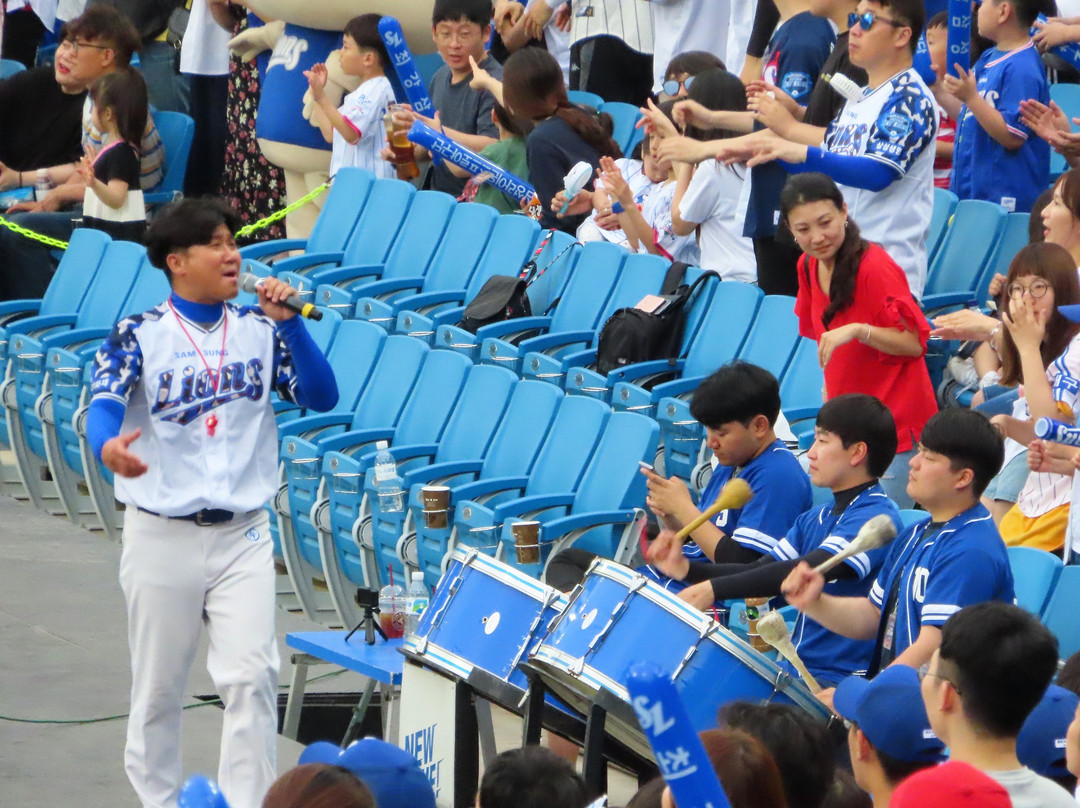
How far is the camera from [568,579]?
6020 millimetres

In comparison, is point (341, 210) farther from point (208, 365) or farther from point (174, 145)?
point (208, 365)

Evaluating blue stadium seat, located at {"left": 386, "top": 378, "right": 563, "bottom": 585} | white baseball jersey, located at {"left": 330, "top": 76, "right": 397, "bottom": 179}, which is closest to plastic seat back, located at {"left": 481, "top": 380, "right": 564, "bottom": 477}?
blue stadium seat, located at {"left": 386, "top": 378, "right": 563, "bottom": 585}

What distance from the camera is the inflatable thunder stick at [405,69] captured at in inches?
364

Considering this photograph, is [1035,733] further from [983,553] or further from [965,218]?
[965,218]

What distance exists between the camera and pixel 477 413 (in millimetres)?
7254

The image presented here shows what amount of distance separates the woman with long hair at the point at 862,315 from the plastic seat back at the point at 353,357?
98.9 inches

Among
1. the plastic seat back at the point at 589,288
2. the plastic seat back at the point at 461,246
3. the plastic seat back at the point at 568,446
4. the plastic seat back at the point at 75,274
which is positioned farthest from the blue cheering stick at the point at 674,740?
the plastic seat back at the point at 75,274

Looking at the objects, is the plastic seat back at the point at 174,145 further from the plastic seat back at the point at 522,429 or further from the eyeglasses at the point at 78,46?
the plastic seat back at the point at 522,429

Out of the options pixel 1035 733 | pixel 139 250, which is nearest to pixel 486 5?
pixel 139 250

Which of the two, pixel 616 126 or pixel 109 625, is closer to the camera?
pixel 109 625

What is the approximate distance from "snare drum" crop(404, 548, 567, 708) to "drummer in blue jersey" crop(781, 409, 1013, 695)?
0.73m

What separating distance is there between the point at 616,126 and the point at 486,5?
0.96m

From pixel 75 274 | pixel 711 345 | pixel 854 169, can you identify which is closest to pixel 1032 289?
pixel 854 169

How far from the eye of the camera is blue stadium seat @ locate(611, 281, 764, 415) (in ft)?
22.9
